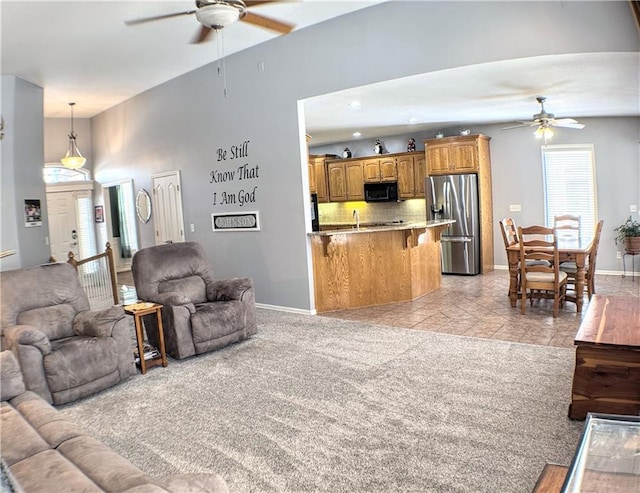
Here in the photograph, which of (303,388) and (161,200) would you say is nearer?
(303,388)

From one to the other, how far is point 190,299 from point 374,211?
19.6 feet

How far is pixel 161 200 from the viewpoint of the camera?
316 inches

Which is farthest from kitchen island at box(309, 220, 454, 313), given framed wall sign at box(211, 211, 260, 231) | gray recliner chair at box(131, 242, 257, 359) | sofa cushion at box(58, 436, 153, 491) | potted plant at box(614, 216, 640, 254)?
sofa cushion at box(58, 436, 153, 491)

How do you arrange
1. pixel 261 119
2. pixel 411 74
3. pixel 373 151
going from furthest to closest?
pixel 373 151, pixel 261 119, pixel 411 74

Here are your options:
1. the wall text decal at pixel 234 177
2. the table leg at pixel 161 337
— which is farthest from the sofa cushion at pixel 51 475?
the wall text decal at pixel 234 177

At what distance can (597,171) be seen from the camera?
7.59m

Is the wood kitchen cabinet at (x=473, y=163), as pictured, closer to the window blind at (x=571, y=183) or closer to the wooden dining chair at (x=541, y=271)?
the window blind at (x=571, y=183)

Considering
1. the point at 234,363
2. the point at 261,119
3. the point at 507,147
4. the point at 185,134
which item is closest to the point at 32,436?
the point at 234,363

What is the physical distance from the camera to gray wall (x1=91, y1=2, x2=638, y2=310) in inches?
163

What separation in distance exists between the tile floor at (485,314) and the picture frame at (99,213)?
6.16 meters

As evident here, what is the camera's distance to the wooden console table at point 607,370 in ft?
8.80

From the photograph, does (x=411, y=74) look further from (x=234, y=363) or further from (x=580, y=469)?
(x=580, y=469)

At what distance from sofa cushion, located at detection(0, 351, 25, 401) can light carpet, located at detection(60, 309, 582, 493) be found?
2.03ft

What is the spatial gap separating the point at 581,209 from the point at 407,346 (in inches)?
201
